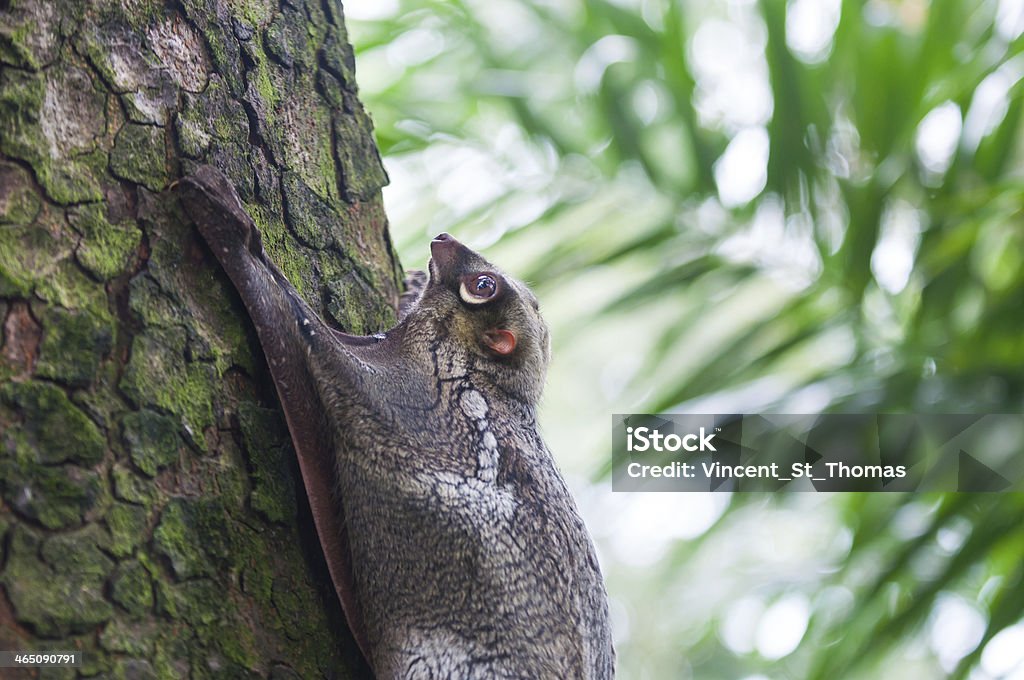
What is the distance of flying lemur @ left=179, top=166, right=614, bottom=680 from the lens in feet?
9.03

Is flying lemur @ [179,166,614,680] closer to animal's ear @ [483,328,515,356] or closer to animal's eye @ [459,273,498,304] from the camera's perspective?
animal's ear @ [483,328,515,356]

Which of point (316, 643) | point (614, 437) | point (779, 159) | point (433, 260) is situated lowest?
point (316, 643)

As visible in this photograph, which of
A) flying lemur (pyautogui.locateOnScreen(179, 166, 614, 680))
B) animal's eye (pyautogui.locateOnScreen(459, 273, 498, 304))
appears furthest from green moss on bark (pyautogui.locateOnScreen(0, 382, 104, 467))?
animal's eye (pyautogui.locateOnScreen(459, 273, 498, 304))

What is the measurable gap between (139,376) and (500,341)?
1474 mm

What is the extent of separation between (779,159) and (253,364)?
9.46 ft

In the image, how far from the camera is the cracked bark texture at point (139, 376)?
6.91ft

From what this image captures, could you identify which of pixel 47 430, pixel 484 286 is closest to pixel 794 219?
pixel 484 286

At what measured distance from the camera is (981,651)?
3619mm

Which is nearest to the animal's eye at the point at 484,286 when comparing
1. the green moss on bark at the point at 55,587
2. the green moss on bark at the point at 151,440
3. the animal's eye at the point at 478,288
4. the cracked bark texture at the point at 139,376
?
the animal's eye at the point at 478,288

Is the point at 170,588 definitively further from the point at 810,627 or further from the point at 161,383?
the point at 810,627

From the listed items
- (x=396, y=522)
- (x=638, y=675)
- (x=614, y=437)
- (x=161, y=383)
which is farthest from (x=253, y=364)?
(x=638, y=675)

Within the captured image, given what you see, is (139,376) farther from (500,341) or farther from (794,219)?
(794,219)

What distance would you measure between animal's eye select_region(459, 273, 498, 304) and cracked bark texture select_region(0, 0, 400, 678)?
30.3 inches

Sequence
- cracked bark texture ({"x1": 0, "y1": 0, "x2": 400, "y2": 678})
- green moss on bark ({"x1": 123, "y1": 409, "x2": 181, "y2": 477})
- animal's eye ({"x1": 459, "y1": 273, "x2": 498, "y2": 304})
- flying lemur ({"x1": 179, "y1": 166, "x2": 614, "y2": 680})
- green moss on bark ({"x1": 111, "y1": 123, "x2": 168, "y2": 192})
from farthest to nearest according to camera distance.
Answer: animal's eye ({"x1": 459, "y1": 273, "x2": 498, "y2": 304}) → flying lemur ({"x1": 179, "y1": 166, "x2": 614, "y2": 680}) → green moss on bark ({"x1": 111, "y1": 123, "x2": 168, "y2": 192}) → green moss on bark ({"x1": 123, "y1": 409, "x2": 181, "y2": 477}) → cracked bark texture ({"x1": 0, "y1": 0, "x2": 400, "y2": 678})
